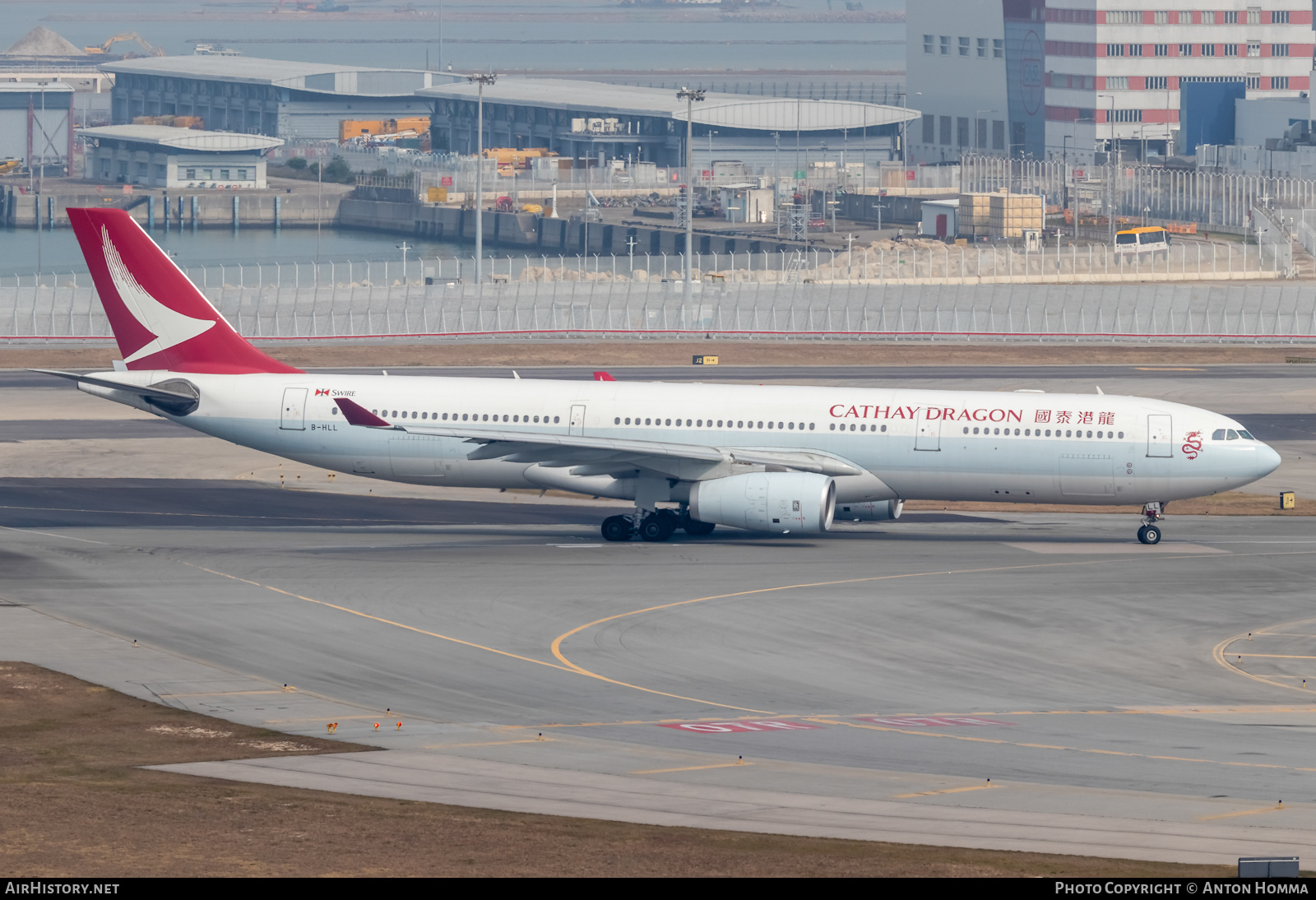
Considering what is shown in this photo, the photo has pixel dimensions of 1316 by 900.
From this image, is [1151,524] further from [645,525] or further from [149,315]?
[149,315]

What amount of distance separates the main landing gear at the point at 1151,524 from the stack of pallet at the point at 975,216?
124m

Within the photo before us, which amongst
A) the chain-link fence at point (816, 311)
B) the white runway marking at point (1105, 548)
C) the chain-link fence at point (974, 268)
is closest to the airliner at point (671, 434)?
the white runway marking at point (1105, 548)

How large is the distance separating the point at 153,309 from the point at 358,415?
9628 millimetres

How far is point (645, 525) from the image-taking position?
190 feet

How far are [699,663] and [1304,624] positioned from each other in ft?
54.1

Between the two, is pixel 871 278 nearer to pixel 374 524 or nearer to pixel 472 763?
pixel 374 524

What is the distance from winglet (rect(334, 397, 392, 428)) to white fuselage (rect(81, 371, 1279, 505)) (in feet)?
6.93

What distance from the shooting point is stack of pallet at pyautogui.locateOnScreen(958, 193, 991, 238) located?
589 ft

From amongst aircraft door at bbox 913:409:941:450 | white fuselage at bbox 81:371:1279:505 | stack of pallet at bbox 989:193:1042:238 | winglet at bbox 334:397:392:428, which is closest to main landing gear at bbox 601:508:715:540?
white fuselage at bbox 81:371:1279:505

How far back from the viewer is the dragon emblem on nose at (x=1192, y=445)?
56.0 metres

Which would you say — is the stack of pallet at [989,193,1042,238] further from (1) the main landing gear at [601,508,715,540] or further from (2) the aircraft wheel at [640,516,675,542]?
(2) the aircraft wheel at [640,516,675,542]

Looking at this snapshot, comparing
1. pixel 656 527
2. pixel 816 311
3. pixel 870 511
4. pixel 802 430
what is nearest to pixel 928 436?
pixel 870 511

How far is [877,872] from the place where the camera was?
Answer: 82.4 ft
